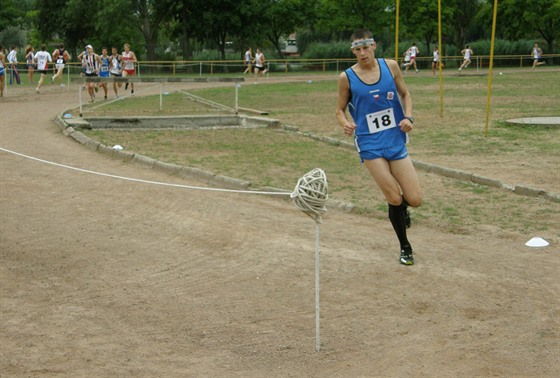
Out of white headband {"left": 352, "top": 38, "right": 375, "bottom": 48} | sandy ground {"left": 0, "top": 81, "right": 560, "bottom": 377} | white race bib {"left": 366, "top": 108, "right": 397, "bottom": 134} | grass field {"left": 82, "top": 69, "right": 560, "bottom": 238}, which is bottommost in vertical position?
grass field {"left": 82, "top": 69, "right": 560, "bottom": 238}

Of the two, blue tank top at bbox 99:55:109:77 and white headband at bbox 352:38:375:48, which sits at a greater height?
white headband at bbox 352:38:375:48

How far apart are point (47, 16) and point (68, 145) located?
61381mm

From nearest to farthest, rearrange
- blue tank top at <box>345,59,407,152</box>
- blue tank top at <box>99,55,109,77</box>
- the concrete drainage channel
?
blue tank top at <box>345,59,407,152</box> < the concrete drainage channel < blue tank top at <box>99,55,109,77</box>

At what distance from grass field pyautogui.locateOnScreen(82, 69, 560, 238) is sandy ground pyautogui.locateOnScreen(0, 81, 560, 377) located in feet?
3.80


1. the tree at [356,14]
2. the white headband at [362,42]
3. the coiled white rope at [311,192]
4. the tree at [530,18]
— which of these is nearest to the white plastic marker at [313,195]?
the coiled white rope at [311,192]

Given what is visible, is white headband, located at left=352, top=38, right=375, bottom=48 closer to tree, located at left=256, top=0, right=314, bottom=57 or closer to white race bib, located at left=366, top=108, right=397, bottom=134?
white race bib, located at left=366, top=108, right=397, bottom=134

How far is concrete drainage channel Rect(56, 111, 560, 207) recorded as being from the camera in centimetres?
1254

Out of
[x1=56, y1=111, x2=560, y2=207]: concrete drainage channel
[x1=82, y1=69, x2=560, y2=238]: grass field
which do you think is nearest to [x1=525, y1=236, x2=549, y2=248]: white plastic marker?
[x1=82, y1=69, x2=560, y2=238]: grass field

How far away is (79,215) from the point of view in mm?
10711

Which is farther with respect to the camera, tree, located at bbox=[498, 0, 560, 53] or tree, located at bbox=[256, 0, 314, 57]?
tree, located at bbox=[256, 0, 314, 57]

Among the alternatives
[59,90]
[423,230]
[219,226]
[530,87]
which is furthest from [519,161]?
[59,90]

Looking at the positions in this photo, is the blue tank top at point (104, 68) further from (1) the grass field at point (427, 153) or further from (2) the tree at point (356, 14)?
(2) the tree at point (356, 14)

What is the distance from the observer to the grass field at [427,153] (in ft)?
36.7

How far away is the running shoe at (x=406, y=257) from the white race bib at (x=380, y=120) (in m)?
1.17
